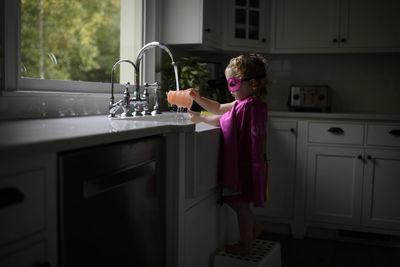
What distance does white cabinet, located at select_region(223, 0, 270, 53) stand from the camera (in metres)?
3.31

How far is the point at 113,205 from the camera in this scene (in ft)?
4.34

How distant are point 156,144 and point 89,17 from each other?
26.3 ft

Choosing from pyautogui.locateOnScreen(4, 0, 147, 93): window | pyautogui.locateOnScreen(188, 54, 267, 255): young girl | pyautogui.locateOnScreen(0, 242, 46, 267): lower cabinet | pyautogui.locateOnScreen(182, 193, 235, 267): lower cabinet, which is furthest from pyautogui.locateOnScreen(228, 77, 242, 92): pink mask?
pyautogui.locateOnScreen(4, 0, 147, 93): window

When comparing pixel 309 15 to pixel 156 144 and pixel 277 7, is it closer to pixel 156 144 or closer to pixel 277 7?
pixel 277 7

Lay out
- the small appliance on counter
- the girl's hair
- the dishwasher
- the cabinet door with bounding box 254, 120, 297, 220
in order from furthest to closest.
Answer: the small appliance on counter < the cabinet door with bounding box 254, 120, 297, 220 < the girl's hair < the dishwasher

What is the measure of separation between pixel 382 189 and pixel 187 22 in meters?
1.77

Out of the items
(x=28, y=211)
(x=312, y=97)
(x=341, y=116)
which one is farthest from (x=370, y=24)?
(x=28, y=211)

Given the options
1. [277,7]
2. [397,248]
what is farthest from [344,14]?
[397,248]

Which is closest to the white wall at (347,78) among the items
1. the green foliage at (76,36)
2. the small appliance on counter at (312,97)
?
the small appliance on counter at (312,97)

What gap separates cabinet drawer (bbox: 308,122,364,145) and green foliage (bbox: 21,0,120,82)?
17.0ft

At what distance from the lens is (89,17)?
8.94m

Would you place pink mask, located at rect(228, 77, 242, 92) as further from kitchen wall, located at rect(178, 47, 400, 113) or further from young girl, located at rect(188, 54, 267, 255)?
kitchen wall, located at rect(178, 47, 400, 113)

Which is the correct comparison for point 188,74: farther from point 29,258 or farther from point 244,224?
point 29,258

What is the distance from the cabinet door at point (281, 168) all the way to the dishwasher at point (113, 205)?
1.62m
